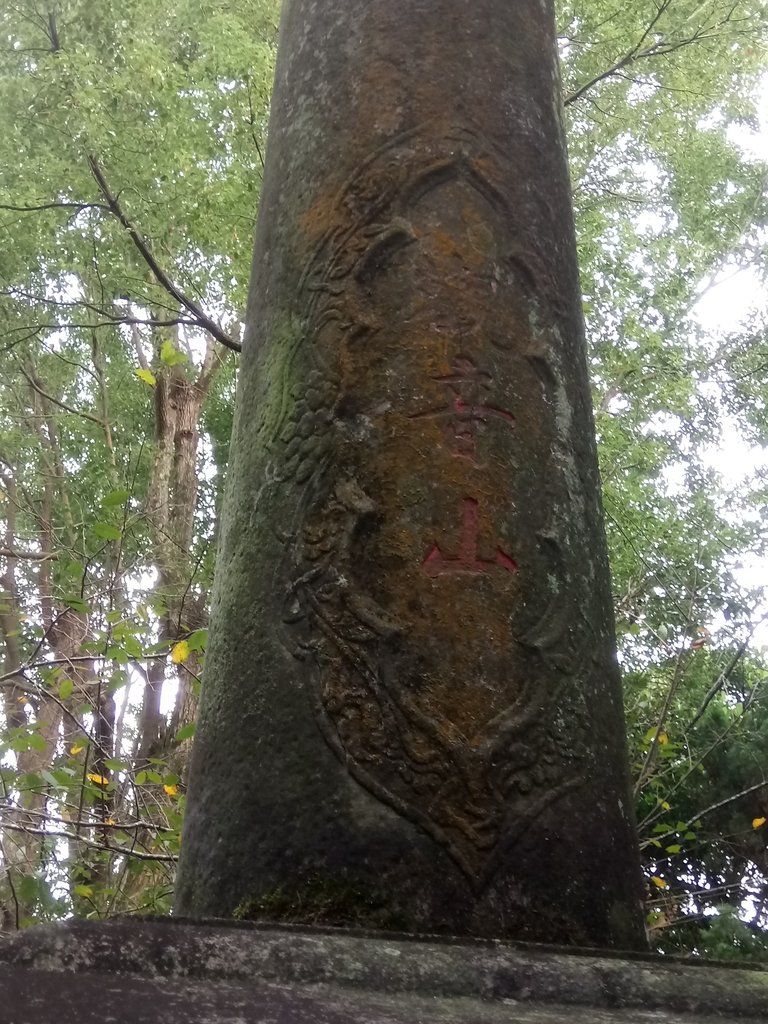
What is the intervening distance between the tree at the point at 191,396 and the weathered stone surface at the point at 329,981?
7.43ft

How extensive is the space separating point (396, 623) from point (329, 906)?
472 millimetres

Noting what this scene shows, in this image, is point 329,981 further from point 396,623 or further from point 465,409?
point 465,409

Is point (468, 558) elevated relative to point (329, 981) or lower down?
elevated

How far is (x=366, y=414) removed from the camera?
75.9 inches

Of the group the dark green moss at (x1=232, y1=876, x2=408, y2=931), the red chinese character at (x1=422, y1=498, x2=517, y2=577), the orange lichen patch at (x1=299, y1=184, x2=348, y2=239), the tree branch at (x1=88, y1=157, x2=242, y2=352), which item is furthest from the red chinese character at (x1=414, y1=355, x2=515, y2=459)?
the tree branch at (x1=88, y1=157, x2=242, y2=352)

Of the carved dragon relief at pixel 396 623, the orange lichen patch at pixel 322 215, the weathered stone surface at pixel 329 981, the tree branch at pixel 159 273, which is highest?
the tree branch at pixel 159 273

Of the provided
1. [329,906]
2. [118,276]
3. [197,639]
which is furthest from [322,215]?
[118,276]

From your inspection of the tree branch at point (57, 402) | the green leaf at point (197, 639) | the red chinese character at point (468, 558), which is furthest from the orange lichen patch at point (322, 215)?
the tree branch at point (57, 402)

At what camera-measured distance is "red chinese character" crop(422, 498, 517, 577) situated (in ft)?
5.92

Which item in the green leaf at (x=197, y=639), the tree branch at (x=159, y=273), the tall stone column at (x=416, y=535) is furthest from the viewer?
the tree branch at (x=159, y=273)

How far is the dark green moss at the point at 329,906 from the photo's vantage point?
5.03 ft

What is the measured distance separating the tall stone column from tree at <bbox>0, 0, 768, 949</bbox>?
4.98 ft

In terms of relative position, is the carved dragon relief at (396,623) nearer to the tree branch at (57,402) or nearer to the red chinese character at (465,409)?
the red chinese character at (465,409)

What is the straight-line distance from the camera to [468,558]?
1.82 m
